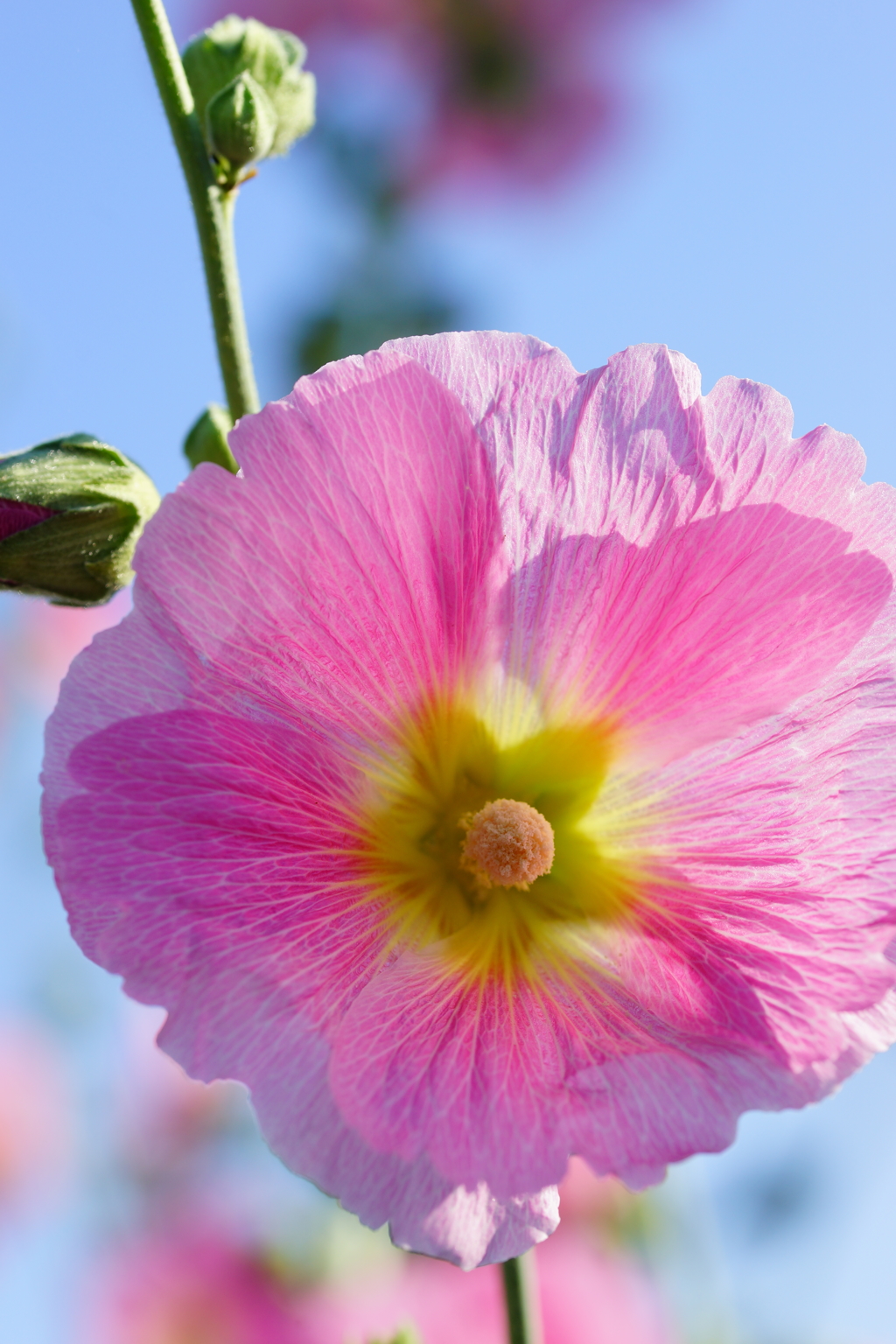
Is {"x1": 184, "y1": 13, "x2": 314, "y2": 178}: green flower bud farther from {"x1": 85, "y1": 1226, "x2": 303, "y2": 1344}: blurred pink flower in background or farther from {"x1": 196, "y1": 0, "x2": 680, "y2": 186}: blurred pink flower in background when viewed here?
{"x1": 85, "y1": 1226, "x2": 303, "y2": 1344}: blurred pink flower in background

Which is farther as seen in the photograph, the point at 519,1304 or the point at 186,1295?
the point at 186,1295

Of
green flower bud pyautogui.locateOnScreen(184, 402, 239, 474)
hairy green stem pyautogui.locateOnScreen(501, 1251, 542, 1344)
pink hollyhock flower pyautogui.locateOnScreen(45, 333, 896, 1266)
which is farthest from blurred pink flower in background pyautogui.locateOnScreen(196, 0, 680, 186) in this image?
hairy green stem pyautogui.locateOnScreen(501, 1251, 542, 1344)

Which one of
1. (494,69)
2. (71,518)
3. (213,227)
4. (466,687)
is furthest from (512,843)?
(494,69)

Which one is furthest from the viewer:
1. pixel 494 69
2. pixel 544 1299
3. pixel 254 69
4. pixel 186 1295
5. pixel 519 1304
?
pixel 494 69

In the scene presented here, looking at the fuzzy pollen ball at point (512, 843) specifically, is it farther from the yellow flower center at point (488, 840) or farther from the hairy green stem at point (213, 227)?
the hairy green stem at point (213, 227)

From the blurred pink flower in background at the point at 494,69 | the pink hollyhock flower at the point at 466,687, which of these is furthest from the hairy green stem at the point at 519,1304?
the blurred pink flower in background at the point at 494,69

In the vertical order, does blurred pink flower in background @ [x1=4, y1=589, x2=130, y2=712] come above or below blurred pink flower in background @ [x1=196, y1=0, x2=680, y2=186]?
below

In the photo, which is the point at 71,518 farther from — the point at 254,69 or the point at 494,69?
the point at 494,69
